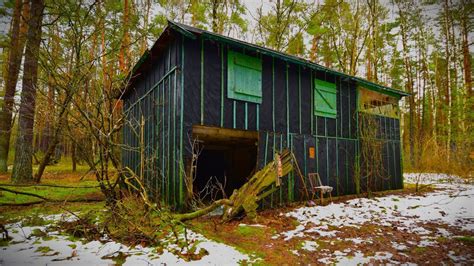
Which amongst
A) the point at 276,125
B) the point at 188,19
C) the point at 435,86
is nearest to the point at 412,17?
the point at 435,86

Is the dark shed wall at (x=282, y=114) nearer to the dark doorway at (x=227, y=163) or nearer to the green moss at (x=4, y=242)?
the dark doorway at (x=227, y=163)

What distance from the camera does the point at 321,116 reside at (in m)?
8.75

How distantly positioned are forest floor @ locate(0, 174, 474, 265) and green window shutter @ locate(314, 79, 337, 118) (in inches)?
142

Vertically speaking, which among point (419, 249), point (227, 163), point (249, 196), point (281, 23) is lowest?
point (419, 249)

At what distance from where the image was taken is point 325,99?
8.89 m

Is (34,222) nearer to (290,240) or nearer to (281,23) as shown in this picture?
(290,240)

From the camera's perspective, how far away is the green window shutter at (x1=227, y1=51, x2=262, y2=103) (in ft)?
22.4

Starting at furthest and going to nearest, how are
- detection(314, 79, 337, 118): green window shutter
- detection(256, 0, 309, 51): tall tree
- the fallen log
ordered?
detection(256, 0, 309, 51): tall tree < detection(314, 79, 337, 118): green window shutter < the fallen log

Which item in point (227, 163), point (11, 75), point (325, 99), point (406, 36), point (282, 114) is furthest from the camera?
point (406, 36)

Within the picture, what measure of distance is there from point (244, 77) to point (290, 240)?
4.55 m

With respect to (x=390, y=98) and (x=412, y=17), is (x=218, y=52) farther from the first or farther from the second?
(x=412, y=17)

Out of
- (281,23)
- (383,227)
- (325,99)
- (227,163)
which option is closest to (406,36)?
(281,23)

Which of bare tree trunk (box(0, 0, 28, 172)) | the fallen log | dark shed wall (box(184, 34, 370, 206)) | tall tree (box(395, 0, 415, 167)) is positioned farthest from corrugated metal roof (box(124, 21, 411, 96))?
tall tree (box(395, 0, 415, 167))

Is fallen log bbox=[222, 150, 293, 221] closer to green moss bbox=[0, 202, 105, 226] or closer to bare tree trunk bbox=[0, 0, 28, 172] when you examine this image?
green moss bbox=[0, 202, 105, 226]
